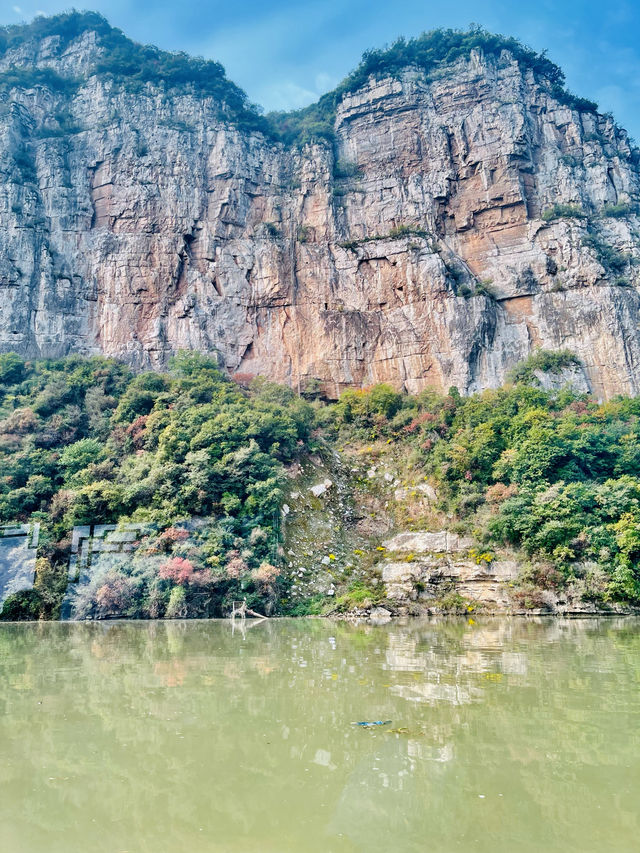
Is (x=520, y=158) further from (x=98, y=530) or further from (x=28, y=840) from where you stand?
(x=28, y=840)

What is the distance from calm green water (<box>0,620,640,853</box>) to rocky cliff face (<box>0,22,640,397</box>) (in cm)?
2692

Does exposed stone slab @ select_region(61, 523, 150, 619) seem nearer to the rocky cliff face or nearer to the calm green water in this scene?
the calm green water

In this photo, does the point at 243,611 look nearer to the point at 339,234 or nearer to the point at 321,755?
the point at 321,755

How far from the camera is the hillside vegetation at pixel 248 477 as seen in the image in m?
18.3

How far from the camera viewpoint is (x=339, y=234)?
38.8 m

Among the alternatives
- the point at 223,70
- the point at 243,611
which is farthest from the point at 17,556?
the point at 223,70

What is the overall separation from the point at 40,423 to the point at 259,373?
1409 cm

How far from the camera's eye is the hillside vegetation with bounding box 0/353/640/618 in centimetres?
1833

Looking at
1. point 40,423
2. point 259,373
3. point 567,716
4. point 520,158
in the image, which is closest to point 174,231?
point 259,373

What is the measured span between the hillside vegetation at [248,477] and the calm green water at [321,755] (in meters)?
8.92

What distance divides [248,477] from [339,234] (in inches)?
Result: 907

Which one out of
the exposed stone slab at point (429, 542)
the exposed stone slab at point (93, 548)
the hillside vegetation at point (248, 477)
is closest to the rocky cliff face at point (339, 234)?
the hillside vegetation at point (248, 477)

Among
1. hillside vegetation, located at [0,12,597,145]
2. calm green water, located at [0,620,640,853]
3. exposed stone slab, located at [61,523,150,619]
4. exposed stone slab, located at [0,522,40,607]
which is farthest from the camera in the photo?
hillside vegetation, located at [0,12,597,145]

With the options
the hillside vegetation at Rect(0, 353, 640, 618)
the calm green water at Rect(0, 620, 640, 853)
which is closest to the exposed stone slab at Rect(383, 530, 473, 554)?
the hillside vegetation at Rect(0, 353, 640, 618)
